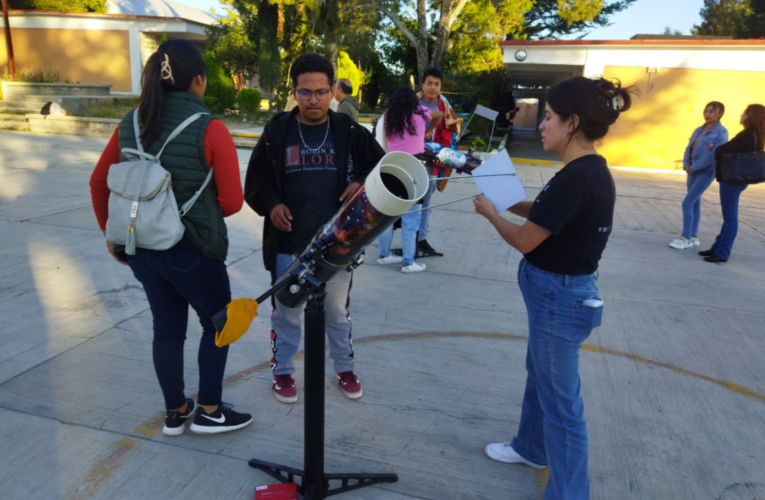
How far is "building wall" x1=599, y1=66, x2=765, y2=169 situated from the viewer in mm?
12352

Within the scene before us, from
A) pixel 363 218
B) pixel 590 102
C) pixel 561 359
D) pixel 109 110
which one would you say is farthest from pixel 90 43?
pixel 561 359

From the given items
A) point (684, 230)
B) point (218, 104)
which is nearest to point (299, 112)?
point (684, 230)

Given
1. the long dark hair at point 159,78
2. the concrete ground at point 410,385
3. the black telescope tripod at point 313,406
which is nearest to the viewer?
the black telescope tripod at point 313,406

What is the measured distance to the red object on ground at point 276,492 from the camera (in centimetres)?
223

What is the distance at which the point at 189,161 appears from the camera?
222 centimetres

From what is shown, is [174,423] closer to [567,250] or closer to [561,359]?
[561,359]

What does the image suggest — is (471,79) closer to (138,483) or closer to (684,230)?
(684,230)

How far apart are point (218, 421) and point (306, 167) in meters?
1.32

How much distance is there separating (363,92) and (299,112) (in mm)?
27932

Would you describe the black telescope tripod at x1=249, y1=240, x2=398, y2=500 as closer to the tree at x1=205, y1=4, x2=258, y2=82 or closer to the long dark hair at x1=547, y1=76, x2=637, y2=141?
the long dark hair at x1=547, y1=76, x2=637, y2=141

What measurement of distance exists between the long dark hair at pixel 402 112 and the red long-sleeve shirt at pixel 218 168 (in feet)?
9.10

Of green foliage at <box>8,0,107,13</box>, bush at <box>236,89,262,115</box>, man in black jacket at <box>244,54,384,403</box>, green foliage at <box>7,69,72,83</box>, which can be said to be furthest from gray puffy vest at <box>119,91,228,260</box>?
green foliage at <box>8,0,107,13</box>

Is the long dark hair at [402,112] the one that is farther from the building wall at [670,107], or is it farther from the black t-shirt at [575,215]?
the building wall at [670,107]

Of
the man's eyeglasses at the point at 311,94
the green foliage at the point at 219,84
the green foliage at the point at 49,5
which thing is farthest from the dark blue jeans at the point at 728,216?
the green foliage at the point at 49,5
